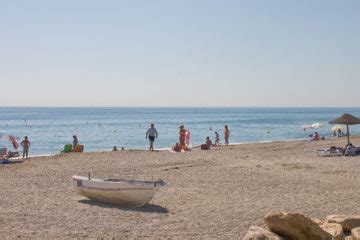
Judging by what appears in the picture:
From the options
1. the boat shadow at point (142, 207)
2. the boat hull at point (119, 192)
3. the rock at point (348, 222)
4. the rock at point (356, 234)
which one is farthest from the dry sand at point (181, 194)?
the rock at point (356, 234)

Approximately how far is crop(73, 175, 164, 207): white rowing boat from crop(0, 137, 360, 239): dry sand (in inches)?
11.0

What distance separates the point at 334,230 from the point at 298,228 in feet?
2.36

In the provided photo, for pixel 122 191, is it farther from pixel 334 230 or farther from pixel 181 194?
pixel 334 230

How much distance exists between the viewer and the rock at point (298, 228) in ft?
27.1

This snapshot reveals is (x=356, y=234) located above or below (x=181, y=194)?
above

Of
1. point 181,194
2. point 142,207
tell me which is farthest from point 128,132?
point 142,207

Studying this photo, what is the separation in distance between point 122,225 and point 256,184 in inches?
250

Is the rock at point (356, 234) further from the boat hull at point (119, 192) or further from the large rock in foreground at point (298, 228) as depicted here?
the boat hull at point (119, 192)

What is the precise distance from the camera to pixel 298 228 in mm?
8312

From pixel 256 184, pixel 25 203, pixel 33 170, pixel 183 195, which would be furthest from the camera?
pixel 33 170

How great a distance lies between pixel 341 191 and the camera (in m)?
14.2

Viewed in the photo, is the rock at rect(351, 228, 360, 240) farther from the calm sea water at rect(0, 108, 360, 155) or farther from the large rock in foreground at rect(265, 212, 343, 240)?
the calm sea water at rect(0, 108, 360, 155)

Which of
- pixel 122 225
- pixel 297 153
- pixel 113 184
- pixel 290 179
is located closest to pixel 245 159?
pixel 297 153

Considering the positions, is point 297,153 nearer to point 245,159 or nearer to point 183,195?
point 245,159
